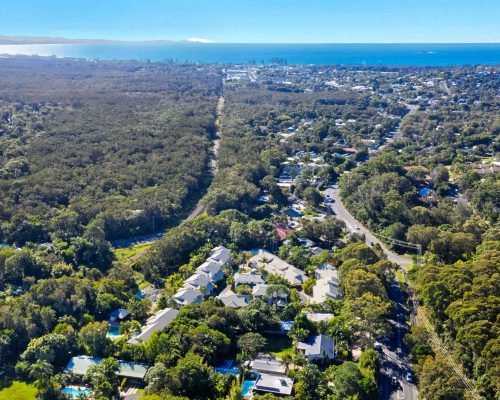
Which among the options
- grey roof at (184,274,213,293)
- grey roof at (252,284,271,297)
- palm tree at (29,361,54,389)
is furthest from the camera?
grey roof at (184,274,213,293)

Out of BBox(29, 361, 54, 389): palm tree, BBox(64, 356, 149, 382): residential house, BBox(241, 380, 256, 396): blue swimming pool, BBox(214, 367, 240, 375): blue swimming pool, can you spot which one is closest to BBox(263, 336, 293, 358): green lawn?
BBox(214, 367, 240, 375): blue swimming pool

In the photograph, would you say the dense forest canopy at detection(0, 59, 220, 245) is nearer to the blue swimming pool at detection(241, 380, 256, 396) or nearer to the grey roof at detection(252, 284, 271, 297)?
the grey roof at detection(252, 284, 271, 297)

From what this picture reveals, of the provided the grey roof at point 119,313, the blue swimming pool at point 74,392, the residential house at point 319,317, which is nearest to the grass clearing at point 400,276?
the residential house at point 319,317

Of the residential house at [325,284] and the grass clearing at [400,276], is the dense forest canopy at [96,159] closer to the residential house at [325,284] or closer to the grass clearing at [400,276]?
the residential house at [325,284]

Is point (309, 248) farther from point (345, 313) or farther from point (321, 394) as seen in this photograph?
point (321, 394)

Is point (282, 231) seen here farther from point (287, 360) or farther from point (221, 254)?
point (287, 360)

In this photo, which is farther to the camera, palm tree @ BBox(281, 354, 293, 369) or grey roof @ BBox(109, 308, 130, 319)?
grey roof @ BBox(109, 308, 130, 319)

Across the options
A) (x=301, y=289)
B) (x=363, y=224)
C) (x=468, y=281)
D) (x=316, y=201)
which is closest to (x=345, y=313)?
(x=301, y=289)
